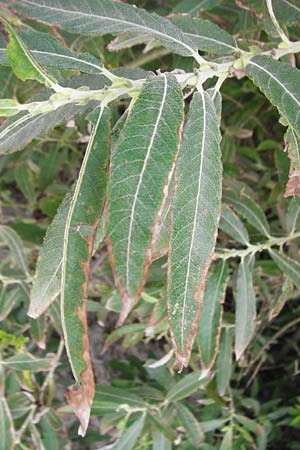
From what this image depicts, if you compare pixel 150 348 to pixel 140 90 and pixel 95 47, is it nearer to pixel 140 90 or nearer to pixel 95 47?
pixel 95 47

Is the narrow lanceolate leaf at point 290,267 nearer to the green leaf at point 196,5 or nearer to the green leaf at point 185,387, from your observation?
the green leaf at point 185,387

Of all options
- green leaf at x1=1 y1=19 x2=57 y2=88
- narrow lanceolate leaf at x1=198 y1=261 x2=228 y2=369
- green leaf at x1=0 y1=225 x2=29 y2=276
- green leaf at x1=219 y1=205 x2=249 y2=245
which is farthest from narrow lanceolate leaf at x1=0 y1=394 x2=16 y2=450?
green leaf at x1=1 y1=19 x2=57 y2=88

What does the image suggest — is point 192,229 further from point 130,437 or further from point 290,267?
point 130,437

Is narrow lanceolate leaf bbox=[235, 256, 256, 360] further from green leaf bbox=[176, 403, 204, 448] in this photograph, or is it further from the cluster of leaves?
green leaf bbox=[176, 403, 204, 448]

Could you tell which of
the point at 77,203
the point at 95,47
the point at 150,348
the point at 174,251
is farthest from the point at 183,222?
the point at 150,348

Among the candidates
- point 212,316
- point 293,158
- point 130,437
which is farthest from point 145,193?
point 130,437

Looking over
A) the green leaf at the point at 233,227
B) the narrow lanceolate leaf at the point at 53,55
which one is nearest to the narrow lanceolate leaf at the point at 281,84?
the narrow lanceolate leaf at the point at 53,55
